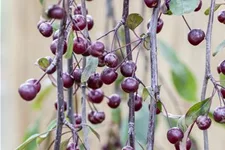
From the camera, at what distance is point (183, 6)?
51 centimetres

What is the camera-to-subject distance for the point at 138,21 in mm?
549

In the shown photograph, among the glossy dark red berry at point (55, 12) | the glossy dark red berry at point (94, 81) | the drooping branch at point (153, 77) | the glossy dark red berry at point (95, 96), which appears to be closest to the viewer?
the glossy dark red berry at point (55, 12)

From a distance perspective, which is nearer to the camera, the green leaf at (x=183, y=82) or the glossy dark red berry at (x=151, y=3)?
the glossy dark red berry at (x=151, y=3)

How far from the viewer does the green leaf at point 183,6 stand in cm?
51

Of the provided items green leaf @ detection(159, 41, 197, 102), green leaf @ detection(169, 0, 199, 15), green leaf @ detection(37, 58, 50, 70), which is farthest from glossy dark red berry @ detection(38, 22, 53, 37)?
green leaf @ detection(159, 41, 197, 102)

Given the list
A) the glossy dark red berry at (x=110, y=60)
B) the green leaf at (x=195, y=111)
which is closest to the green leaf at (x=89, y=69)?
the glossy dark red berry at (x=110, y=60)

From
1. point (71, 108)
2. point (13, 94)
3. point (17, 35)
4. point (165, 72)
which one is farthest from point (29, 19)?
point (71, 108)

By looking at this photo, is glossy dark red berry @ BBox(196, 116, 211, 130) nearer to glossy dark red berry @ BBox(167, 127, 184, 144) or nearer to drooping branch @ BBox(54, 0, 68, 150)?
glossy dark red berry @ BBox(167, 127, 184, 144)

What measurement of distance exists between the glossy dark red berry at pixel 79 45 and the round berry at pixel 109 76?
39mm

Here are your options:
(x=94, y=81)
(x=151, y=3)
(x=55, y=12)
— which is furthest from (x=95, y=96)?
(x=55, y=12)

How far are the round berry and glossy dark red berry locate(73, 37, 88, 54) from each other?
0.04 meters

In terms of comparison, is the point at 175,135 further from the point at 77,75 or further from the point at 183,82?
the point at 183,82

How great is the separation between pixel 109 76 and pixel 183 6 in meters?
0.11

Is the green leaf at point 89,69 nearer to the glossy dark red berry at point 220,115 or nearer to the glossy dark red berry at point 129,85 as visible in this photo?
the glossy dark red berry at point 129,85
